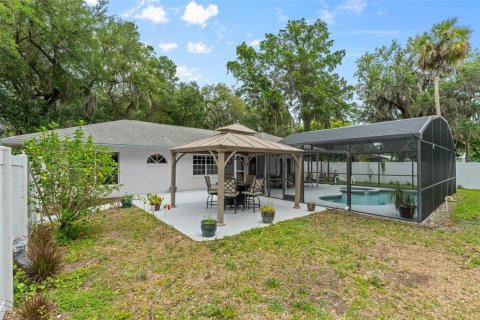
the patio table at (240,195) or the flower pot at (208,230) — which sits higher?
the patio table at (240,195)

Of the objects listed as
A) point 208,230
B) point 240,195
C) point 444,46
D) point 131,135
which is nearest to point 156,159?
point 131,135

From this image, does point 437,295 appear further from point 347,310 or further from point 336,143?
point 336,143

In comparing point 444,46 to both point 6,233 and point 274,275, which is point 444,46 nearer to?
point 274,275

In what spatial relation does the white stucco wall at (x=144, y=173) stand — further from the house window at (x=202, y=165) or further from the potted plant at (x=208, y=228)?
the potted plant at (x=208, y=228)

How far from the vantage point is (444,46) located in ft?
41.9

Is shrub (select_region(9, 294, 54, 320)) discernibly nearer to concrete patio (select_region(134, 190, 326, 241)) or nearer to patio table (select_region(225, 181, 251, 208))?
concrete patio (select_region(134, 190, 326, 241))

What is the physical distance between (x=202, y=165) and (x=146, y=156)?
3.29 meters

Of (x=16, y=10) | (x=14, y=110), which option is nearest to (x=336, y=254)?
(x=16, y=10)

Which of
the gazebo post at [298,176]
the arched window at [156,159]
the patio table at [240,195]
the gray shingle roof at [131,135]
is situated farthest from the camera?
the arched window at [156,159]

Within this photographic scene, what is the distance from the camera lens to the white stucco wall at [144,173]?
1127cm

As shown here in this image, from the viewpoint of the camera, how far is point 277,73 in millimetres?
22109

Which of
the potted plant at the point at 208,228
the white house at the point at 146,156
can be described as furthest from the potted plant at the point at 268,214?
the white house at the point at 146,156

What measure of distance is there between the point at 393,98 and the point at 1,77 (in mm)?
27034

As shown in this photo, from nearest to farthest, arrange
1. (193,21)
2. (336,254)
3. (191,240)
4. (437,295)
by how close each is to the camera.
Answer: (437,295) < (336,254) < (191,240) < (193,21)
